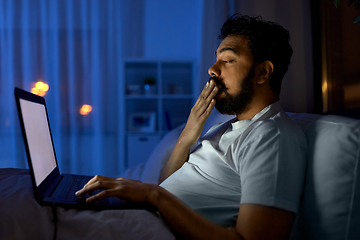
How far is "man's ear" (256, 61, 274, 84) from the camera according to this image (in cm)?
101

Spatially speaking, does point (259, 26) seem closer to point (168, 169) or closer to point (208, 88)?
point (208, 88)

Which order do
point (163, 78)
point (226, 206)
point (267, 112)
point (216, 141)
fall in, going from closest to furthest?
1. point (226, 206)
2. point (267, 112)
3. point (216, 141)
4. point (163, 78)

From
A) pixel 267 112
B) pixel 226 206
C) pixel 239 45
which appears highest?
pixel 239 45

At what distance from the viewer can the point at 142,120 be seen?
9.91 feet

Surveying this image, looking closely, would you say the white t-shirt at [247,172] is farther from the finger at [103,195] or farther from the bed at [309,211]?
the finger at [103,195]

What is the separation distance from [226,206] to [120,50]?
276 cm

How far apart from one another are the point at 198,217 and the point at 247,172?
0.55 feet

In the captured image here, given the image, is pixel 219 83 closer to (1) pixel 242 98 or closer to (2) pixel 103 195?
(1) pixel 242 98

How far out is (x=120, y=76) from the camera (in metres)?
3.12

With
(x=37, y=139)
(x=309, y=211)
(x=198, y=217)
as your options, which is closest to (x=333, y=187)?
(x=309, y=211)

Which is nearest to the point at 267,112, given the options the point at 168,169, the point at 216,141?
the point at 216,141

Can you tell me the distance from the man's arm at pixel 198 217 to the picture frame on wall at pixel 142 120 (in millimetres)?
2257

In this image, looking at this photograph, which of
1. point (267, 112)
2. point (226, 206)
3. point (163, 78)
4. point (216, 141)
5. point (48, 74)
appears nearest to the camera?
point (226, 206)

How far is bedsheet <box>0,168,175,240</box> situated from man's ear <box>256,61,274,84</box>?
65cm
